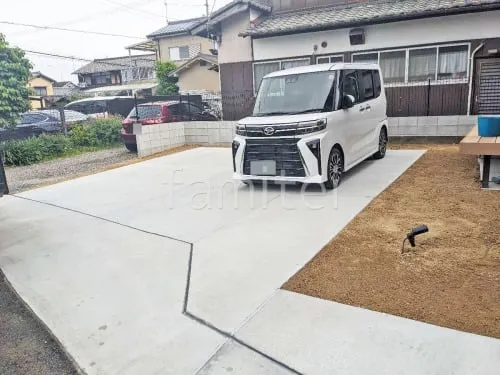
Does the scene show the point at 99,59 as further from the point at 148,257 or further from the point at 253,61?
the point at 148,257

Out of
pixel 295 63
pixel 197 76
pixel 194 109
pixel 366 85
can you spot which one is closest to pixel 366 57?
pixel 295 63

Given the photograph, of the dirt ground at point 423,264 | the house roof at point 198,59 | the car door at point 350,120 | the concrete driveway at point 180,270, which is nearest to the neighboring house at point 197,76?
the house roof at point 198,59

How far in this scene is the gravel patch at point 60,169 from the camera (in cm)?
769

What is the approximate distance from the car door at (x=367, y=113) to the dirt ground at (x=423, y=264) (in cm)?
175

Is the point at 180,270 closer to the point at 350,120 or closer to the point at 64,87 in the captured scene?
the point at 350,120

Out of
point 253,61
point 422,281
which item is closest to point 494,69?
point 253,61

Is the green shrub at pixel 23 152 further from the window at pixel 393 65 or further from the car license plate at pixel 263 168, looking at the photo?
the window at pixel 393 65

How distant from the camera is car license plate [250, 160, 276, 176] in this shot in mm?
5395

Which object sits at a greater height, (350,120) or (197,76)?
(197,76)

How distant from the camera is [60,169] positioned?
9164 millimetres

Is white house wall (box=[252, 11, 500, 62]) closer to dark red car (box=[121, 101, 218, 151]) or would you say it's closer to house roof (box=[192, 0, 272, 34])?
house roof (box=[192, 0, 272, 34])

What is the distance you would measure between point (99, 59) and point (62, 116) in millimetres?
23770

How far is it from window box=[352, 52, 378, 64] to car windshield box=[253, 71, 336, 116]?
5163 mm

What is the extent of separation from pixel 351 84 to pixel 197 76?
1508 centimetres
